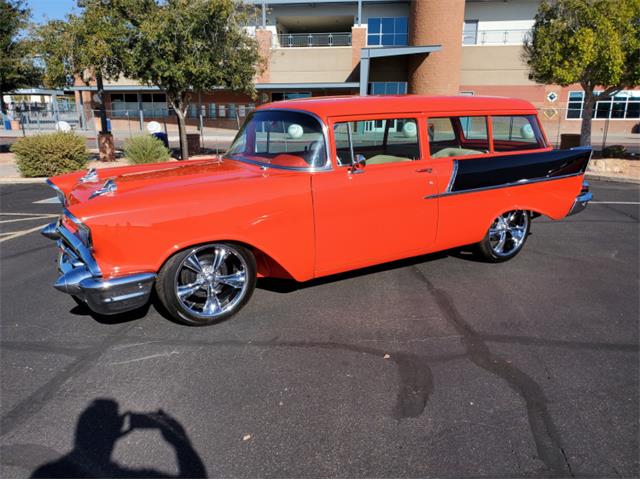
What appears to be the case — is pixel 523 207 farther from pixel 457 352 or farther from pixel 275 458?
pixel 275 458

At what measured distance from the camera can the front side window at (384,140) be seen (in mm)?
4328

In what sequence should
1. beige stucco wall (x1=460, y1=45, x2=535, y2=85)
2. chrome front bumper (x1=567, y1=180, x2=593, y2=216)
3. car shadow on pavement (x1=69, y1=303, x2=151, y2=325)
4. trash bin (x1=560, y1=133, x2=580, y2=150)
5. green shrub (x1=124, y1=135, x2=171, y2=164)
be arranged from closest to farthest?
1. car shadow on pavement (x1=69, y1=303, x2=151, y2=325)
2. chrome front bumper (x1=567, y1=180, x2=593, y2=216)
3. green shrub (x1=124, y1=135, x2=171, y2=164)
4. trash bin (x1=560, y1=133, x2=580, y2=150)
5. beige stucco wall (x1=460, y1=45, x2=535, y2=85)

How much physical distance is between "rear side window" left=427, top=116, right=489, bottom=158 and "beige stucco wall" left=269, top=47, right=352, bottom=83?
29.4 meters

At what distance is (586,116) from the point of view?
15844 mm

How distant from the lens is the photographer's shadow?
2.37 meters

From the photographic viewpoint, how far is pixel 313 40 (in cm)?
3559

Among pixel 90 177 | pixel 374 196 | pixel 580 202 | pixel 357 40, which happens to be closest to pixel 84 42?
pixel 90 177

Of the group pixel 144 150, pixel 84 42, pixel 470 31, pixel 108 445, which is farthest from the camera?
pixel 470 31

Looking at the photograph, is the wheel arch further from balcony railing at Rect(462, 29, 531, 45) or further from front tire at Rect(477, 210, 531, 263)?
balcony railing at Rect(462, 29, 531, 45)

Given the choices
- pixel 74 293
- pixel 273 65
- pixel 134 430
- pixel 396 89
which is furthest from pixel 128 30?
pixel 396 89

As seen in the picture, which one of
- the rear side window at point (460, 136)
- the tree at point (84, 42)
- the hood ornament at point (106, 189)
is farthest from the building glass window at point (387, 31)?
the hood ornament at point (106, 189)

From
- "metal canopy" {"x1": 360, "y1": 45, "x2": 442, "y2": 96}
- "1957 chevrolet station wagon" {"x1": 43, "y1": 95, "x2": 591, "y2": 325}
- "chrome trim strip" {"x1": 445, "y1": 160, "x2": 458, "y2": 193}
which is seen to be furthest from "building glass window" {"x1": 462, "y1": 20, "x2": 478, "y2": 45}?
"chrome trim strip" {"x1": 445, "y1": 160, "x2": 458, "y2": 193}

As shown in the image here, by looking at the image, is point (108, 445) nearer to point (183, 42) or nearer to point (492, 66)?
point (183, 42)

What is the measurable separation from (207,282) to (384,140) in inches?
88.8
